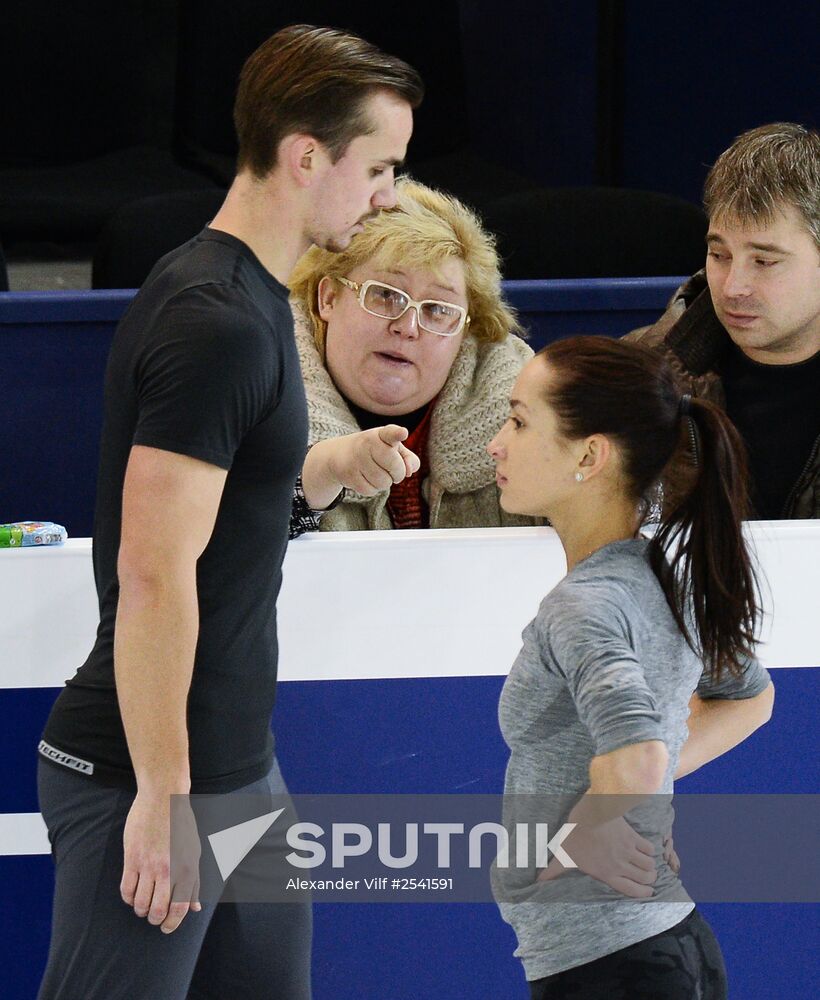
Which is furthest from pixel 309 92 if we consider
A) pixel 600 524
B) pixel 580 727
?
pixel 580 727

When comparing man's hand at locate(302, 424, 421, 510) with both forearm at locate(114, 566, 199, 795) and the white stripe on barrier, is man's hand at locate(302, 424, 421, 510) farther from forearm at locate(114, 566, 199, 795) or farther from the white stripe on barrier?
forearm at locate(114, 566, 199, 795)

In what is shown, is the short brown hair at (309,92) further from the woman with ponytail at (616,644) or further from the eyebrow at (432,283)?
the eyebrow at (432,283)

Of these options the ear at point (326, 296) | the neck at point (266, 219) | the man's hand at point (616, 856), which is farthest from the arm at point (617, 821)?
Answer: the ear at point (326, 296)

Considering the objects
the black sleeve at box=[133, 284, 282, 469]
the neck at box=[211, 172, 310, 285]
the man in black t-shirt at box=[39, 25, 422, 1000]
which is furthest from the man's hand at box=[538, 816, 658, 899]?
the neck at box=[211, 172, 310, 285]

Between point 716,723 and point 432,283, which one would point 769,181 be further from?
point 716,723

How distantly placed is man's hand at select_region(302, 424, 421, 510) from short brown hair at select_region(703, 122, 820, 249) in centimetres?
71

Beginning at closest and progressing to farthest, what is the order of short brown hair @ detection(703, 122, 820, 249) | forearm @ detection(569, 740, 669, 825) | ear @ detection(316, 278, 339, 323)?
forearm @ detection(569, 740, 669, 825) < short brown hair @ detection(703, 122, 820, 249) < ear @ detection(316, 278, 339, 323)

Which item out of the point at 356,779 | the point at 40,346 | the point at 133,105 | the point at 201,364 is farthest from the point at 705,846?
the point at 133,105

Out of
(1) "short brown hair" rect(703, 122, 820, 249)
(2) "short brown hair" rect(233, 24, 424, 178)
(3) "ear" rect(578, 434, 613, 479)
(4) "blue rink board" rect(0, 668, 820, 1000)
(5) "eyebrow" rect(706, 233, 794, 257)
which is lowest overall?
(4) "blue rink board" rect(0, 668, 820, 1000)

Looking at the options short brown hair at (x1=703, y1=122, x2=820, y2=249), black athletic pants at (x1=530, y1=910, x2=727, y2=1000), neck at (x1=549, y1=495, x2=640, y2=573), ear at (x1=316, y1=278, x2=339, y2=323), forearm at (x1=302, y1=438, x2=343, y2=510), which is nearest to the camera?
black athletic pants at (x1=530, y1=910, x2=727, y2=1000)

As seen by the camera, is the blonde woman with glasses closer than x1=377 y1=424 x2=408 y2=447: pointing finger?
No

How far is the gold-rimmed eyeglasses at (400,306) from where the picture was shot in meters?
2.27

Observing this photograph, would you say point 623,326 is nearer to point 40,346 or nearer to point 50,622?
point 40,346

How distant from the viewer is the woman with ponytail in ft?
4.54
